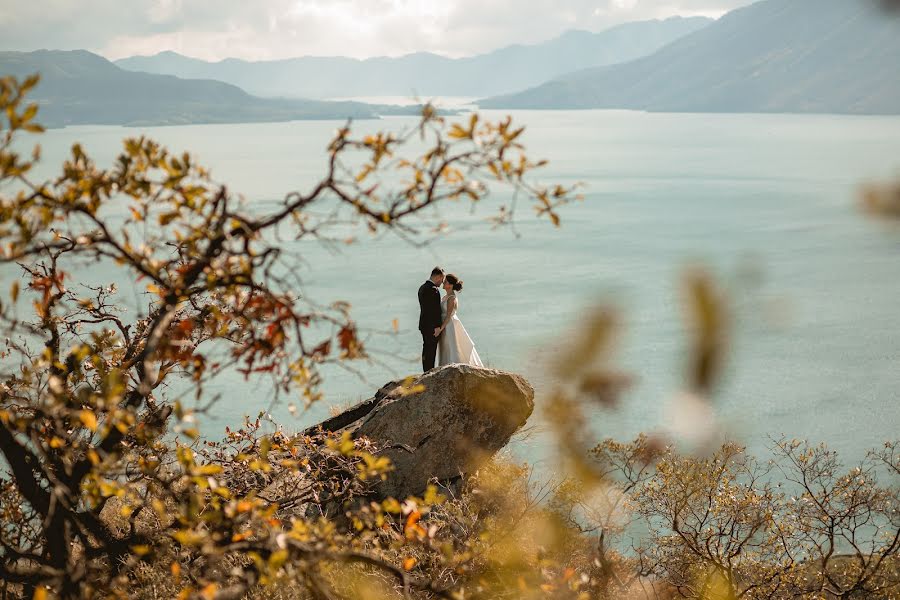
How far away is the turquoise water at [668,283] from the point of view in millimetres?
34312

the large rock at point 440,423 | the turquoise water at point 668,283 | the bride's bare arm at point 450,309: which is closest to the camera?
the large rock at point 440,423

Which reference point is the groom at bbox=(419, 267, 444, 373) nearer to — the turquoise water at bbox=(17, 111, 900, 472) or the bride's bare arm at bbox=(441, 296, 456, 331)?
the bride's bare arm at bbox=(441, 296, 456, 331)

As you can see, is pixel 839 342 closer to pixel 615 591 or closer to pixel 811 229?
pixel 811 229

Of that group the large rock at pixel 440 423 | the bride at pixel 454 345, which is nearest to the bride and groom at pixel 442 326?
the bride at pixel 454 345

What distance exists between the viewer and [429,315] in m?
15.6

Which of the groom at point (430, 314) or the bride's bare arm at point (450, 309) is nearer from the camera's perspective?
the groom at point (430, 314)

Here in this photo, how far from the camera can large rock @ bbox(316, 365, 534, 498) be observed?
1429cm

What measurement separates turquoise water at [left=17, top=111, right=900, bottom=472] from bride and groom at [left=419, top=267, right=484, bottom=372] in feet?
4.45

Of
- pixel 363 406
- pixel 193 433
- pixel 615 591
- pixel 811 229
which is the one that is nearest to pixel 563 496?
pixel 615 591

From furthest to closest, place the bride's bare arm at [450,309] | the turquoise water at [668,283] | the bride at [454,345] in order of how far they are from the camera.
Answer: the turquoise water at [668,283]
the bride at [454,345]
the bride's bare arm at [450,309]

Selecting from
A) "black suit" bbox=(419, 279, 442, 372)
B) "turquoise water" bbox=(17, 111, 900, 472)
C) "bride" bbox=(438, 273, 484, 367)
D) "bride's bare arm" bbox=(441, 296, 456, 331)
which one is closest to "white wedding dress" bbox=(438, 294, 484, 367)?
"bride" bbox=(438, 273, 484, 367)

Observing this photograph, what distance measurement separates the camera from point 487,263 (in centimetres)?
6988

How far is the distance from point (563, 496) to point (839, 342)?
41.8m

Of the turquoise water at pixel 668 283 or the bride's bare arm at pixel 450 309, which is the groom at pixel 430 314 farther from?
the turquoise water at pixel 668 283
